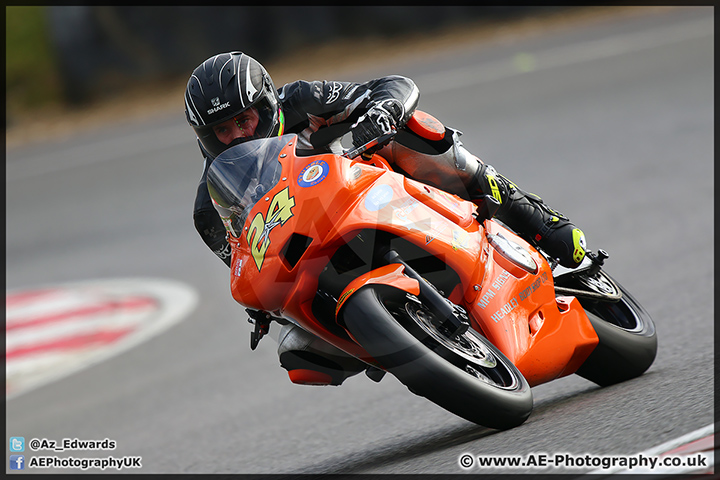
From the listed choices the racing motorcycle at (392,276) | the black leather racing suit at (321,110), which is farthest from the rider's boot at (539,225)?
the black leather racing suit at (321,110)

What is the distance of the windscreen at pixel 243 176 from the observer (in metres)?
3.27

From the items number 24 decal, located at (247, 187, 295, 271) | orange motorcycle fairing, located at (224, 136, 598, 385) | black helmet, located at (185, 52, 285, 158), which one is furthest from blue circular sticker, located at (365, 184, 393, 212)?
black helmet, located at (185, 52, 285, 158)

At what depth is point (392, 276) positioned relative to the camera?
9.99 feet

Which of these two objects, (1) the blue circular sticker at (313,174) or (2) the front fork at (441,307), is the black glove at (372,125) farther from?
(2) the front fork at (441,307)

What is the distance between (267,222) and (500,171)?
6484mm

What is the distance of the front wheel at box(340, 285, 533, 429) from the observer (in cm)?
291

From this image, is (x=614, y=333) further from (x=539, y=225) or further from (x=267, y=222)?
(x=267, y=222)

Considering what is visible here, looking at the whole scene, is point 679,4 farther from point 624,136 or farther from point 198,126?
point 198,126

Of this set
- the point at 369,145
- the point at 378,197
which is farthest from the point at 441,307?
the point at 369,145

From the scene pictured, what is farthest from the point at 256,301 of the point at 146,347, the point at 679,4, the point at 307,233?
the point at 679,4

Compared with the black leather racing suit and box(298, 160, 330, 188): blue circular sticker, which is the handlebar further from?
the black leather racing suit

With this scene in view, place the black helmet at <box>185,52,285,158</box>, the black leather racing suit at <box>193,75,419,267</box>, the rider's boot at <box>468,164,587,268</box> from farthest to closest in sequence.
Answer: the rider's boot at <box>468,164,587,268</box> → the black leather racing suit at <box>193,75,419,267</box> → the black helmet at <box>185,52,285,158</box>

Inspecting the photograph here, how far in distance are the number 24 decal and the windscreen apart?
0.08m

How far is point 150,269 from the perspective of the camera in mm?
8906
